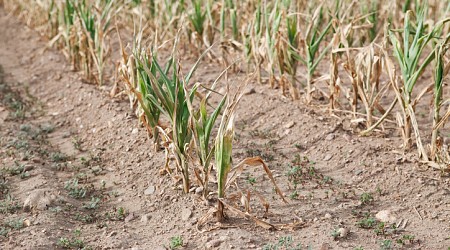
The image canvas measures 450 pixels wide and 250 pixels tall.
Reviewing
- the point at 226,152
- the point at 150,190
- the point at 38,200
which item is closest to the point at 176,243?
the point at 226,152

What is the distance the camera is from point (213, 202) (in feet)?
12.7

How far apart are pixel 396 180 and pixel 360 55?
3.05ft

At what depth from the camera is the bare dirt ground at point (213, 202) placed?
3.63 m

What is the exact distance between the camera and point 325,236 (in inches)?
140

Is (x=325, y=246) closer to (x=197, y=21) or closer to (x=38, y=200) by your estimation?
(x=38, y=200)

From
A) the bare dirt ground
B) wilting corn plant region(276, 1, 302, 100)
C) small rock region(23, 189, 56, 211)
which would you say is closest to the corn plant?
the bare dirt ground

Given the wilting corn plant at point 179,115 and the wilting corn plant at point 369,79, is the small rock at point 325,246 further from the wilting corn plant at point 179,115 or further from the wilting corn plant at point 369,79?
the wilting corn plant at point 369,79

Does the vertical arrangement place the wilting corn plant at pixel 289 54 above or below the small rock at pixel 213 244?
above

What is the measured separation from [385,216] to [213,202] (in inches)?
37.5

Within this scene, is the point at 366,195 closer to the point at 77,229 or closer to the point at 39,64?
the point at 77,229

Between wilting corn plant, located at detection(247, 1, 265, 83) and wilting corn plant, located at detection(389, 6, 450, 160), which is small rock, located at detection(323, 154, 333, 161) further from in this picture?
wilting corn plant, located at detection(247, 1, 265, 83)

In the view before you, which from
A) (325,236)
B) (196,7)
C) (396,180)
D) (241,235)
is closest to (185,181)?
(241,235)

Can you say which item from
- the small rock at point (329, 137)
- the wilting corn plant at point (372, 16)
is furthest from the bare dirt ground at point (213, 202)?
the wilting corn plant at point (372, 16)

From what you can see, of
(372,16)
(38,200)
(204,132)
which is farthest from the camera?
(372,16)
